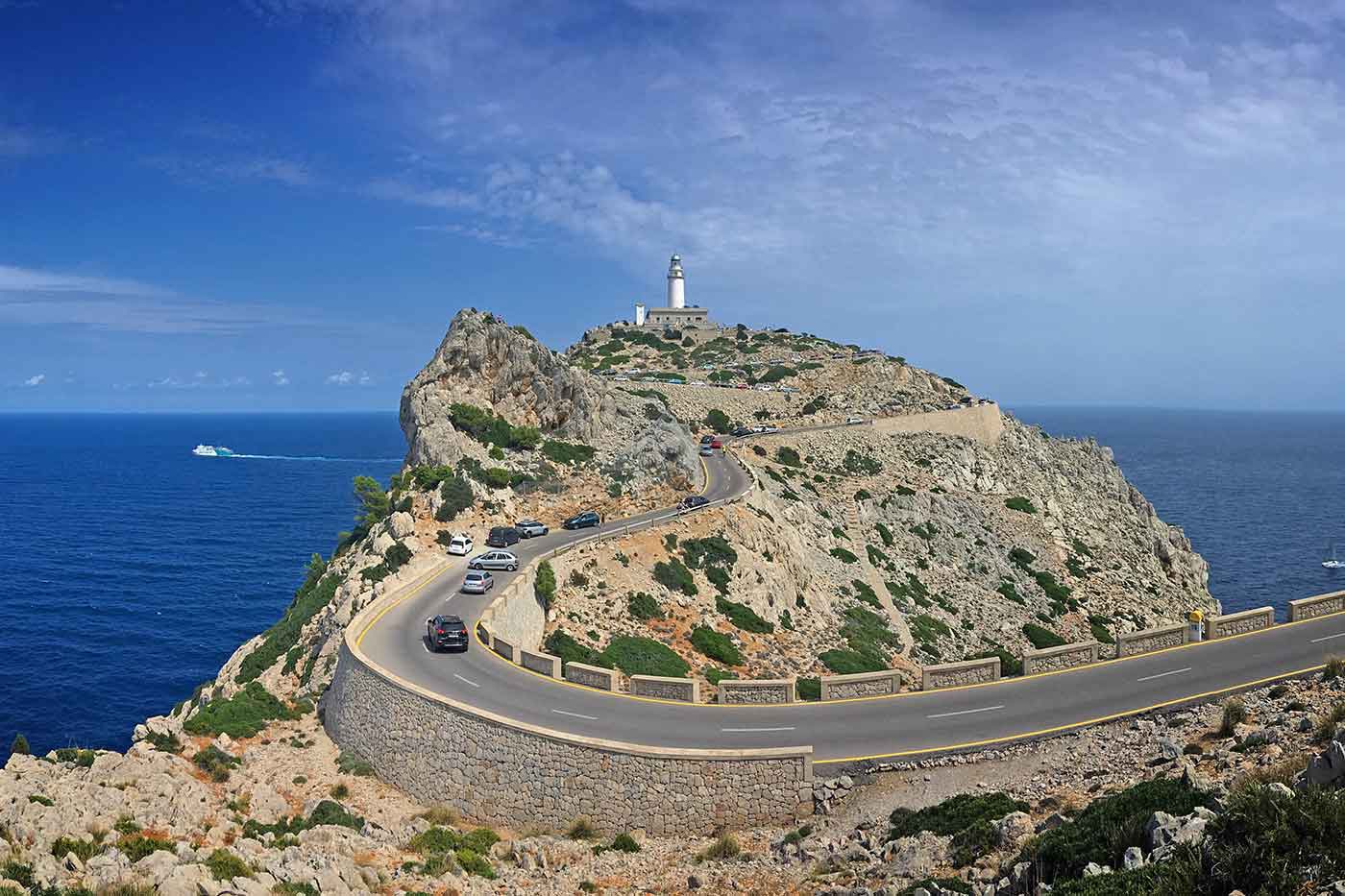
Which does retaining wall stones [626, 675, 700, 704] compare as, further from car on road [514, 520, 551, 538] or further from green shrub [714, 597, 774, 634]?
car on road [514, 520, 551, 538]

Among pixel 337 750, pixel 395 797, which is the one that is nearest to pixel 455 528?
pixel 337 750

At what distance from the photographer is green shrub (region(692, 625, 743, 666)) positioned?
102ft

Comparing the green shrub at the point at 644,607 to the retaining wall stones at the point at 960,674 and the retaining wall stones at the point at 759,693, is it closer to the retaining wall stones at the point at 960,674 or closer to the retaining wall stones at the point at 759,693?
the retaining wall stones at the point at 759,693

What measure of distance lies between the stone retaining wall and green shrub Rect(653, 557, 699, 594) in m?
21.1

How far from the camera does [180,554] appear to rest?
7188 centimetres

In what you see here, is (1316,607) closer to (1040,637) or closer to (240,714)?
(1040,637)

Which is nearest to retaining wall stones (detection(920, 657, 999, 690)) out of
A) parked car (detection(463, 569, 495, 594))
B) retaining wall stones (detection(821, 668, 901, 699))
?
retaining wall stones (detection(821, 668, 901, 699))

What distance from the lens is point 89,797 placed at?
1439 centimetres

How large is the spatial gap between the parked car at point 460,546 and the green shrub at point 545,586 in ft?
18.8

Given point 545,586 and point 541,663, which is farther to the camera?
point 545,586

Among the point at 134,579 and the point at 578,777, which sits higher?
the point at 578,777

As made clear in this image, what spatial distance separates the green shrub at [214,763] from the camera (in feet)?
65.7

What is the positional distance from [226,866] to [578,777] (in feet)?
24.7

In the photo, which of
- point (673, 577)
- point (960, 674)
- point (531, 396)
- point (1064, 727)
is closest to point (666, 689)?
point (960, 674)
